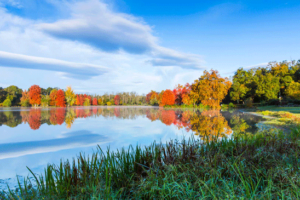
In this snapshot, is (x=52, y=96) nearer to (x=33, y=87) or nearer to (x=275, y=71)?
(x=33, y=87)

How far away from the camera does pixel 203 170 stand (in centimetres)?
254

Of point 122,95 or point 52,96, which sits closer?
point 52,96

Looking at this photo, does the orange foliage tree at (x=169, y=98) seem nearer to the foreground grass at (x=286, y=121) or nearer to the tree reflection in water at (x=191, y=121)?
the tree reflection in water at (x=191, y=121)

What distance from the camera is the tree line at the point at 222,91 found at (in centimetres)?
2784

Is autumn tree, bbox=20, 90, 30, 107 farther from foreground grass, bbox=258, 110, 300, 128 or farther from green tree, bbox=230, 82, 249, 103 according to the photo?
foreground grass, bbox=258, 110, 300, 128

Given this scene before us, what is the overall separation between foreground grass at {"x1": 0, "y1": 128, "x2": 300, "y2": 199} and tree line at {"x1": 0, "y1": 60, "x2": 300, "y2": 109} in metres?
23.3

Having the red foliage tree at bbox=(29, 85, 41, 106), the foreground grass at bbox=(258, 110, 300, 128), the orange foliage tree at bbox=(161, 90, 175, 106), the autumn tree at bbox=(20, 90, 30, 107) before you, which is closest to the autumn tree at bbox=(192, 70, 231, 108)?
the orange foliage tree at bbox=(161, 90, 175, 106)

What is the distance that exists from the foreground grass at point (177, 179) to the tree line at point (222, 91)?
23.3 metres

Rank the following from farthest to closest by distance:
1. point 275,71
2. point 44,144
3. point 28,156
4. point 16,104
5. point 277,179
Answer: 1. point 16,104
2. point 275,71
3. point 44,144
4. point 28,156
5. point 277,179

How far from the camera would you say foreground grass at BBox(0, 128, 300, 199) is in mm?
2037

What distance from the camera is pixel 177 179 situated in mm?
2393

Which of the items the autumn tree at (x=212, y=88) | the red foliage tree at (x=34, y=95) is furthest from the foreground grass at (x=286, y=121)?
the red foliage tree at (x=34, y=95)

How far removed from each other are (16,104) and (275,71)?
56.3 meters

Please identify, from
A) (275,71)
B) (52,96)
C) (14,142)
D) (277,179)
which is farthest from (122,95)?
(277,179)
